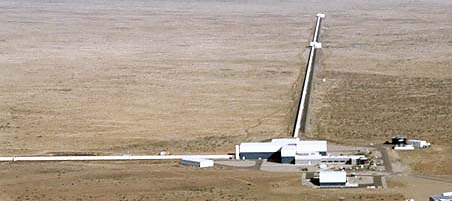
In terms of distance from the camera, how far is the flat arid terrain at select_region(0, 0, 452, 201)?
4497 centimetres

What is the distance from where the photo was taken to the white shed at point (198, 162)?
48062 millimetres

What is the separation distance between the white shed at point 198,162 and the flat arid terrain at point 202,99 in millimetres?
502

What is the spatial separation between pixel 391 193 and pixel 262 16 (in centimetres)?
12063

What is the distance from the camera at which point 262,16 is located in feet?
530

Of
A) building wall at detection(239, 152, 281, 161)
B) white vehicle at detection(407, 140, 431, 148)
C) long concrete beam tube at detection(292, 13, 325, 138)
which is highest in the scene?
long concrete beam tube at detection(292, 13, 325, 138)

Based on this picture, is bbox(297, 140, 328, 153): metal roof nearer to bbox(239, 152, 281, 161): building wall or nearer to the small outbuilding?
the small outbuilding

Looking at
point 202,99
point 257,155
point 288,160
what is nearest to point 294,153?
point 288,160

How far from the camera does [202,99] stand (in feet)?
241

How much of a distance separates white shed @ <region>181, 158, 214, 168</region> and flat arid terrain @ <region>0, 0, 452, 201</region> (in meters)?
0.50

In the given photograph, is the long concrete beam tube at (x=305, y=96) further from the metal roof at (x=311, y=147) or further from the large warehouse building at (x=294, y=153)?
the large warehouse building at (x=294, y=153)

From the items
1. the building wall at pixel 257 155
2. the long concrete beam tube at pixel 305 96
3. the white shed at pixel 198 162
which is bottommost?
the white shed at pixel 198 162

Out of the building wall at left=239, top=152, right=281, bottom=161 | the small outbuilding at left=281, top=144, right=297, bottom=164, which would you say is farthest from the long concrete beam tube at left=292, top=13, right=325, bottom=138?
the small outbuilding at left=281, top=144, right=297, bottom=164

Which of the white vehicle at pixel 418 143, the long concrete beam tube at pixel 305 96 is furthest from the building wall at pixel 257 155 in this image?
the white vehicle at pixel 418 143

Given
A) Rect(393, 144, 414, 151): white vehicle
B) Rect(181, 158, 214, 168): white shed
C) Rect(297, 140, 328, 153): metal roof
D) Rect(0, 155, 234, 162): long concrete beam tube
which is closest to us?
Rect(181, 158, 214, 168): white shed
